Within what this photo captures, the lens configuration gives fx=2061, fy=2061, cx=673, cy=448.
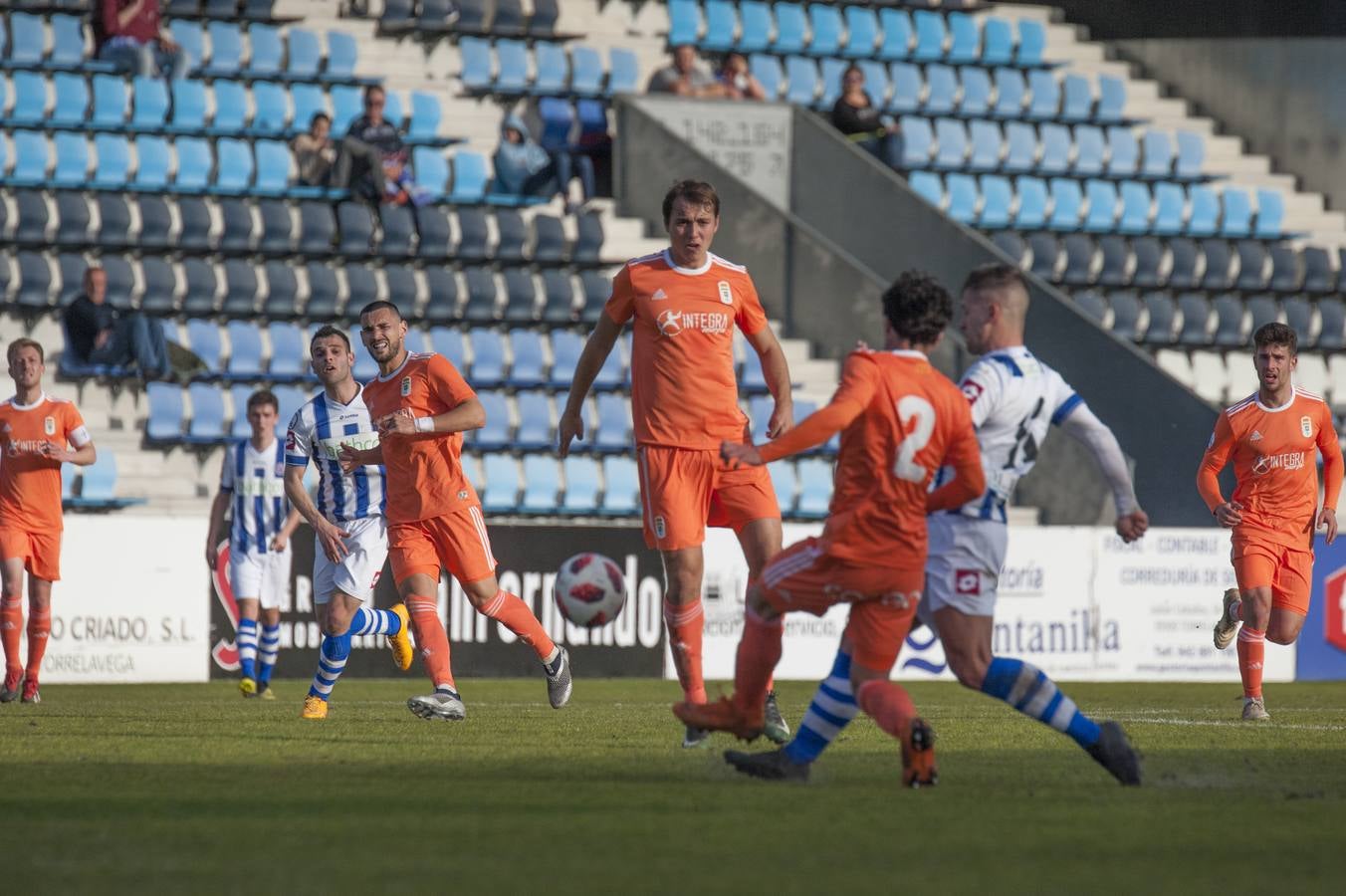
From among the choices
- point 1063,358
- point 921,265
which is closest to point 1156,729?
point 1063,358

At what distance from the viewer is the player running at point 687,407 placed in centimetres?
888

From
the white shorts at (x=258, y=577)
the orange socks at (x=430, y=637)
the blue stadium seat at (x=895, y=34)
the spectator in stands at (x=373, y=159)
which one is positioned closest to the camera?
the orange socks at (x=430, y=637)

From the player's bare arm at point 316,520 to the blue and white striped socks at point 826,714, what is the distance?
4275 millimetres

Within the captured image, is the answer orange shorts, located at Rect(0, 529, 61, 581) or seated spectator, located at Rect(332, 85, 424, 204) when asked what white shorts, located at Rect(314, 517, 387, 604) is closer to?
orange shorts, located at Rect(0, 529, 61, 581)

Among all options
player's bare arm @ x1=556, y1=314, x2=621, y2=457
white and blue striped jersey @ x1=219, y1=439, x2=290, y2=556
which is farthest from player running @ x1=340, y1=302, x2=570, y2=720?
white and blue striped jersey @ x1=219, y1=439, x2=290, y2=556

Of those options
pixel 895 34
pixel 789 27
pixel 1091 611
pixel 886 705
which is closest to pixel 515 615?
pixel 886 705

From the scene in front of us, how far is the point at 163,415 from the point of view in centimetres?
1956

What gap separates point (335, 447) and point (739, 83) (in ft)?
45.3

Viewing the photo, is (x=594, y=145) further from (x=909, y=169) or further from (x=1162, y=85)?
(x=1162, y=85)

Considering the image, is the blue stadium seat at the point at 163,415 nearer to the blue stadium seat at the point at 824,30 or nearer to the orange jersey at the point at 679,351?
the blue stadium seat at the point at 824,30

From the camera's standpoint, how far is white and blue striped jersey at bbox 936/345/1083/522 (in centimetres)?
731

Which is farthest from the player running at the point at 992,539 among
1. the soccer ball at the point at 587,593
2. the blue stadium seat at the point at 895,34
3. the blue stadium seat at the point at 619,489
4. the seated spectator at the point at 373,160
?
the blue stadium seat at the point at 895,34

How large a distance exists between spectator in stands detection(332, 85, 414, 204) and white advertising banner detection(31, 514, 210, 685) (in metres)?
6.05

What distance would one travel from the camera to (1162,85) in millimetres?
28625
